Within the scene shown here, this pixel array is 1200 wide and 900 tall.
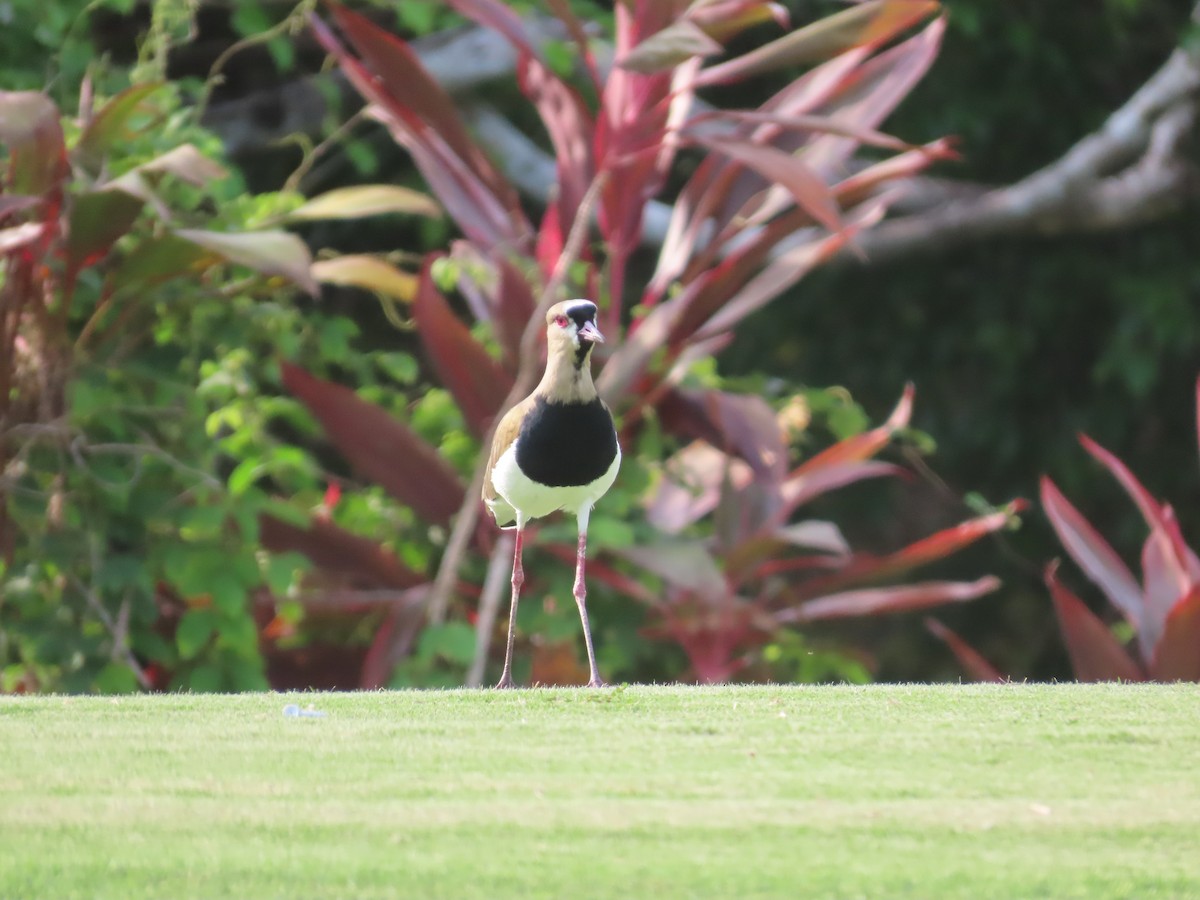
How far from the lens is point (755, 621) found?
5.27 m

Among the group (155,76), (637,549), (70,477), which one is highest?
(155,76)

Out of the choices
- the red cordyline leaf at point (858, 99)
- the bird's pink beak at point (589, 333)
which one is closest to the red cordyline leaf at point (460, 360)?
the red cordyline leaf at point (858, 99)

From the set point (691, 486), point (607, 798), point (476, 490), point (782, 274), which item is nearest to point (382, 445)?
point (476, 490)

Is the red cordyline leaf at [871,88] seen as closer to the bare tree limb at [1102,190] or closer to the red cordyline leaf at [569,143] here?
the red cordyline leaf at [569,143]

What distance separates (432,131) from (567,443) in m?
2.43

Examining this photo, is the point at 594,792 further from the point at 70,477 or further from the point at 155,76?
the point at 155,76

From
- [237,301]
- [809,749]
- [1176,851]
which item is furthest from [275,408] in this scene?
[1176,851]

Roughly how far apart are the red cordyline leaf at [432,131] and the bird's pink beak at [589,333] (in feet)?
7.16

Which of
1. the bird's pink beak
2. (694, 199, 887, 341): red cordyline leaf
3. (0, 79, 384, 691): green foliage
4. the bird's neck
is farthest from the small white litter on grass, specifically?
(694, 199, 887, 341): red cordyline leaf

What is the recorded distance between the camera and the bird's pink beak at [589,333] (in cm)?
336

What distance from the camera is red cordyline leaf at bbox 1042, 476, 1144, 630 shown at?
5113mm

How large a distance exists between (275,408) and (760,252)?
154 centimetres

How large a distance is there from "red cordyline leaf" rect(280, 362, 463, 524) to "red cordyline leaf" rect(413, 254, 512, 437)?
0.19 meters

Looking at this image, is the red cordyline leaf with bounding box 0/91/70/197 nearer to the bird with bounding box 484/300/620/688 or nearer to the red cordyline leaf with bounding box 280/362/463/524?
the red cordyline leaf with bounding box 280/362/463/524
